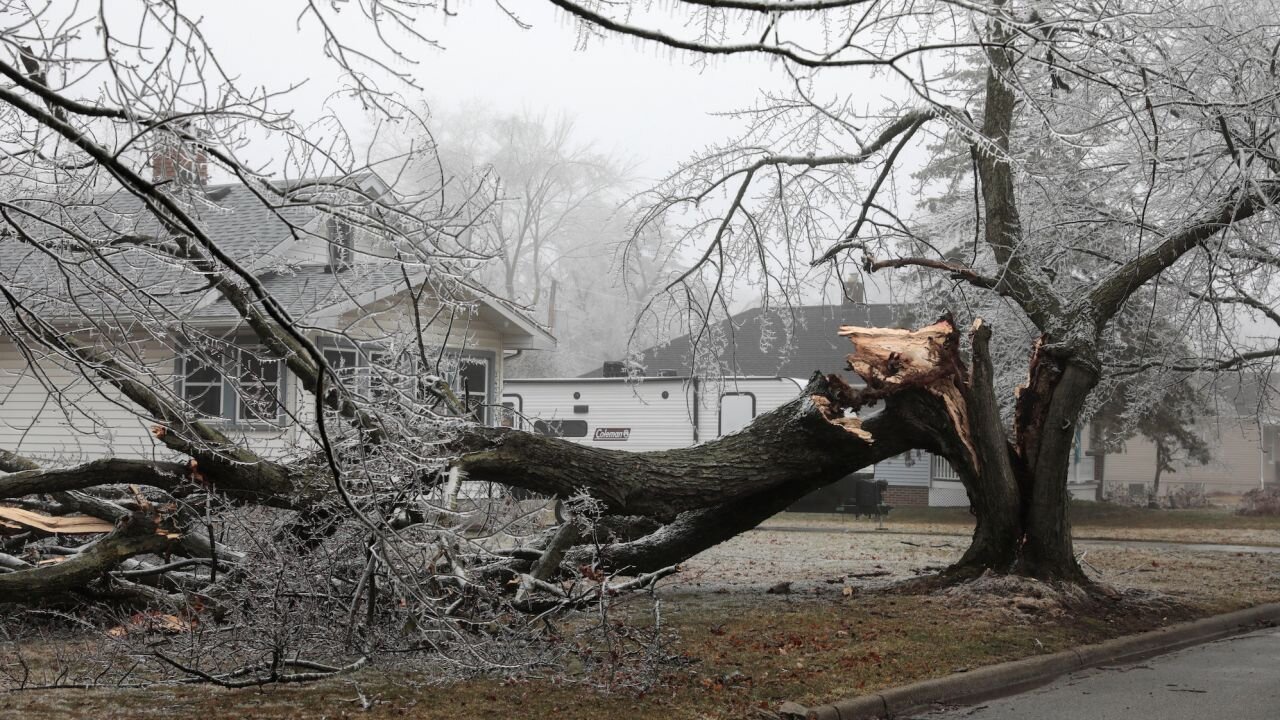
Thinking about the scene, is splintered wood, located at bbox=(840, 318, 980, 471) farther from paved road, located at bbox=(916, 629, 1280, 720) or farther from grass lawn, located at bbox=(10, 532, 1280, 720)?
paved road, located at bbox=(916, 629, 1280, 720)

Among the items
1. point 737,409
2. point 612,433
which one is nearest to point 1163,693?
point 737,409

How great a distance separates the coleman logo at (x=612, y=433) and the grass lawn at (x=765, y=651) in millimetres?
11843

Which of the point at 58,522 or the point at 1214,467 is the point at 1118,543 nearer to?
the point at 58,522

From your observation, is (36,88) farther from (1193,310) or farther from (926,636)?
(1193,310)

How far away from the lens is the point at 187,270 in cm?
593

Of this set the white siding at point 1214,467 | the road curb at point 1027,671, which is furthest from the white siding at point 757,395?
the white siding at point 1214,467

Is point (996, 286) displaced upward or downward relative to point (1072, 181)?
downward

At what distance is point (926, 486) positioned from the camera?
3092 centimetres

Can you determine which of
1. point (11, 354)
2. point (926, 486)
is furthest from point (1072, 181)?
point (926, 486)

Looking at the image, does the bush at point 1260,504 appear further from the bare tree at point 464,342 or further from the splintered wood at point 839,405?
the splintered wood at point 839,405

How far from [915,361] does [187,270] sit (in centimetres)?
645

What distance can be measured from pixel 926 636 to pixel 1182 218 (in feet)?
15.5

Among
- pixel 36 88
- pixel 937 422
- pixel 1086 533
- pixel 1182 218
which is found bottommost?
pixel 1086 533

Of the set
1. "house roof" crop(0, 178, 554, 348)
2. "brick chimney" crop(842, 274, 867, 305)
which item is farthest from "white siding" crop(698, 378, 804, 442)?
"house roof" crop(0, 178, 554, 348)
